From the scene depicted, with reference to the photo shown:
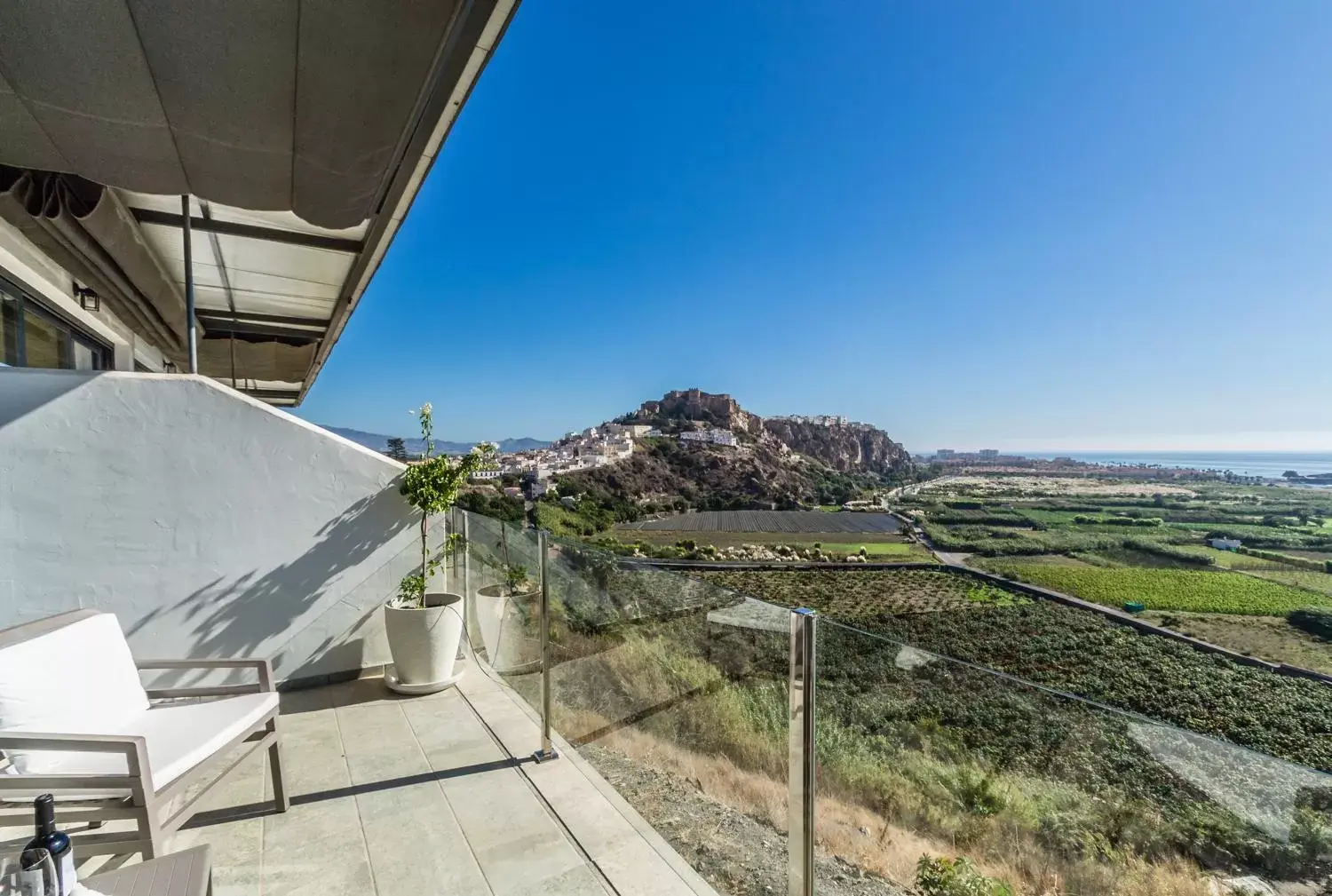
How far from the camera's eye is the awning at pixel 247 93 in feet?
4.51

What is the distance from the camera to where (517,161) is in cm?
1950

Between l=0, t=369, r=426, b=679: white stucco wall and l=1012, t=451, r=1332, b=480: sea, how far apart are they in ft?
231

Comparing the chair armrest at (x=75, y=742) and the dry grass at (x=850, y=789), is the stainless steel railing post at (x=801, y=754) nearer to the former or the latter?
the dry grass at (x=850, y=789)

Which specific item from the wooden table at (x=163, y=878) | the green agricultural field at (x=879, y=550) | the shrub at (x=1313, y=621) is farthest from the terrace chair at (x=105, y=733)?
the shrub at (x=1313, y=621)

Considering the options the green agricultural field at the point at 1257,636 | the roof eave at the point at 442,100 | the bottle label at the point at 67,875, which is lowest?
the green agricultural field at the point at 1257,636

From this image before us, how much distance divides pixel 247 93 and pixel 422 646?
305cm

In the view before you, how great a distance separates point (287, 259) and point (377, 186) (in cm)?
238

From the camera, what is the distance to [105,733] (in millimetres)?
2086

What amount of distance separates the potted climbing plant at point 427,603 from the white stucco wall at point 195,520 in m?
0.16

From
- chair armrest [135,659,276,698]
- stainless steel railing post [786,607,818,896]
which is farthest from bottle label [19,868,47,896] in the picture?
stainless steel railing post [786,607,818,896]

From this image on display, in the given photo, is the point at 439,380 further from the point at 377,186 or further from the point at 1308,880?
the point at 1308,880

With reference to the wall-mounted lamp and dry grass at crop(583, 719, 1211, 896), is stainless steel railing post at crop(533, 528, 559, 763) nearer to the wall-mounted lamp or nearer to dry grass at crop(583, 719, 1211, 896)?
dry grass at crop(583, 719, 1211, 896)

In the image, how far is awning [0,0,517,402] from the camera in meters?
1.37

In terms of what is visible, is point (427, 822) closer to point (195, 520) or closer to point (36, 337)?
point (195, 520)
